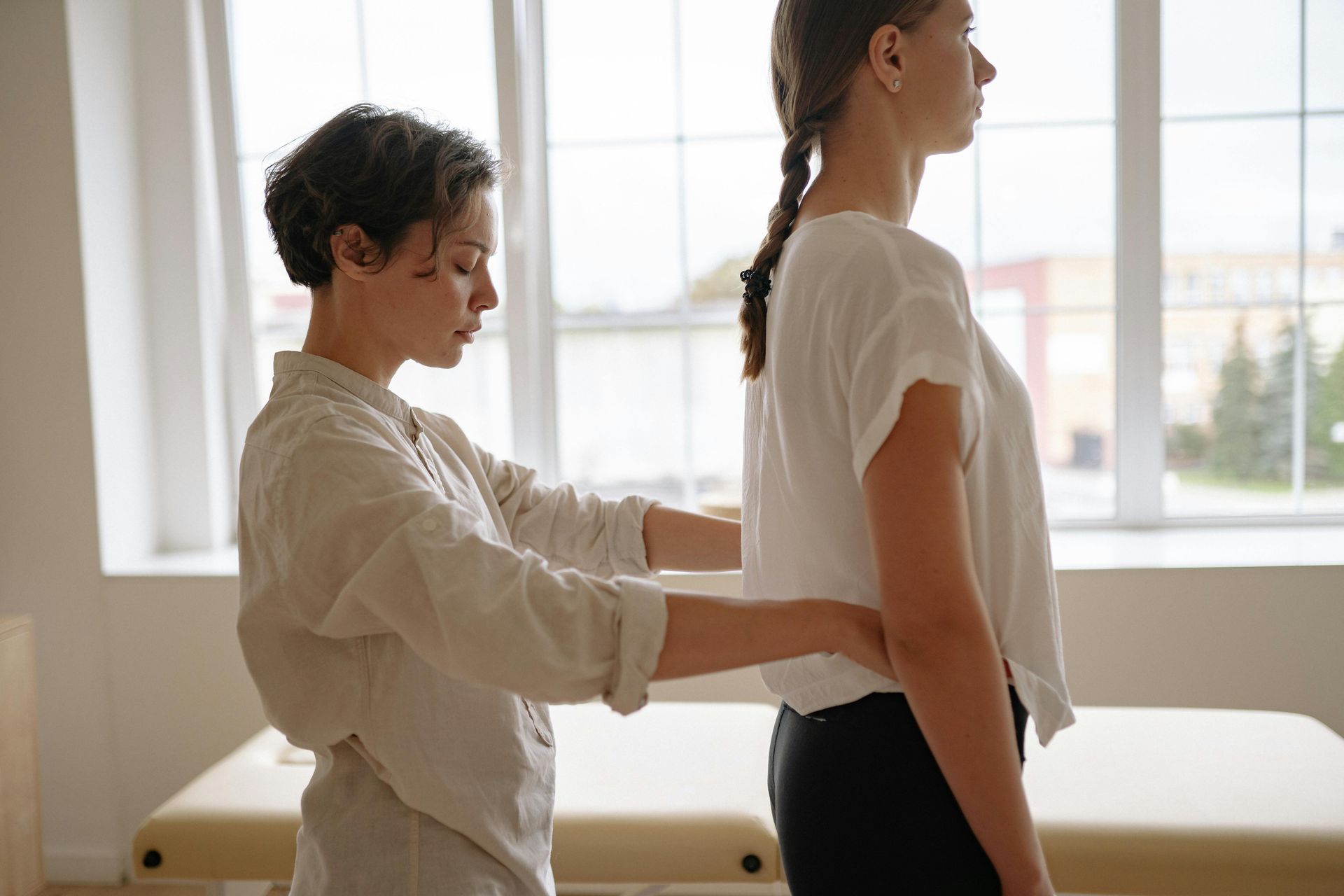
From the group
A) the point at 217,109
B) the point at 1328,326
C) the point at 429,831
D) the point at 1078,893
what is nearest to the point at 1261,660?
the point at 1328,326

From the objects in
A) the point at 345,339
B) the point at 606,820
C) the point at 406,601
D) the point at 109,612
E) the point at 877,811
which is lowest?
the point at 606,820

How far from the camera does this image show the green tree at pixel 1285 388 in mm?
3021

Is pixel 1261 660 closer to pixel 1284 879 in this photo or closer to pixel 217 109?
pixel 1284 879

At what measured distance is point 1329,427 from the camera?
3033 mm

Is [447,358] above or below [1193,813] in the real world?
above

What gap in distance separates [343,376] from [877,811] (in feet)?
2.27

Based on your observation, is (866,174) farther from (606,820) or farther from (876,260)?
(606,820)

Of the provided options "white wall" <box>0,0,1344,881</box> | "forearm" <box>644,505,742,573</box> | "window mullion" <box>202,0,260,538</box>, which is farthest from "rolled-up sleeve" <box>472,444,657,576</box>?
"window mullion" <box>202,0,260,538</box>

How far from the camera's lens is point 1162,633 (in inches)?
106

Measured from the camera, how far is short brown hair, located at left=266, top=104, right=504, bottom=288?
1073 mm

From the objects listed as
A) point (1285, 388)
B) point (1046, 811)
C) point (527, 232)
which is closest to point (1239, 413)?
point (1285, 388)

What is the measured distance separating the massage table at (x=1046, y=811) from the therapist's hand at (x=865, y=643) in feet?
3.26

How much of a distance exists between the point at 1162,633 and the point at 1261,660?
0.26 meters

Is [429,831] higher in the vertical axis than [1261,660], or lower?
higher
